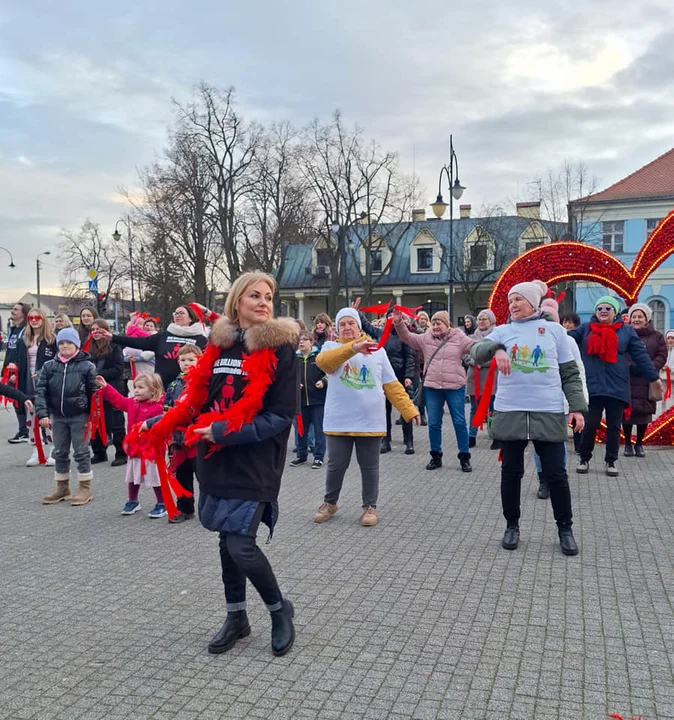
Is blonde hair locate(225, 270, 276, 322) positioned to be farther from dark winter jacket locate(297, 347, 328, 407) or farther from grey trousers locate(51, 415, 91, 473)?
dark winter jacket locate(297, 347, 328, 407)

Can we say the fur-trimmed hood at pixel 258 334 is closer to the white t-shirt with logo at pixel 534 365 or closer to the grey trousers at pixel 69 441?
the white t-shirt with logo at pixel 534 365

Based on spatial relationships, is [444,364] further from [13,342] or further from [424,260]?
[424,260]

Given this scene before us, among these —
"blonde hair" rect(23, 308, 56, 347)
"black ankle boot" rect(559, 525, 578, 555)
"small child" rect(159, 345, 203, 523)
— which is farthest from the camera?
"blonde hair" rect(23, 308, 56, 347)

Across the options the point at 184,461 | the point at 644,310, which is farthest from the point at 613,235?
the point at 184,461

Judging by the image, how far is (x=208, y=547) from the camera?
5.73 m

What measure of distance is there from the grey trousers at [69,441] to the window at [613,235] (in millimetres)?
39846

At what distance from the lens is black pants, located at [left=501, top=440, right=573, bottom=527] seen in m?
5.51

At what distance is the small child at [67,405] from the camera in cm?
718

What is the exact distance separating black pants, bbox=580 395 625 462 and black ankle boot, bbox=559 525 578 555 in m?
3.28

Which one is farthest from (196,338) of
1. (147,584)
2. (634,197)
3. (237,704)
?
(634,197)

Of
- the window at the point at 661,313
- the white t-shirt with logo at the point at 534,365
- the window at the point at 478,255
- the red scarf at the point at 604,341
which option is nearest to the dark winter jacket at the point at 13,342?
the white t-shirt with logo at the point at 534,365

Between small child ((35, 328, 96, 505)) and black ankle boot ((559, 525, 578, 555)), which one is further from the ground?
small child ((35, 328, 96, 505))

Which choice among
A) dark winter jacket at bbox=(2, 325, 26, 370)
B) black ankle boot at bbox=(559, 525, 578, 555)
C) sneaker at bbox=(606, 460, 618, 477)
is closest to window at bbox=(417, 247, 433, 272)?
dark winter jacket at bbox=(2, 325, 26, 370)

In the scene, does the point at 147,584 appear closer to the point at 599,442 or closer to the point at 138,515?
the point at 138,515
